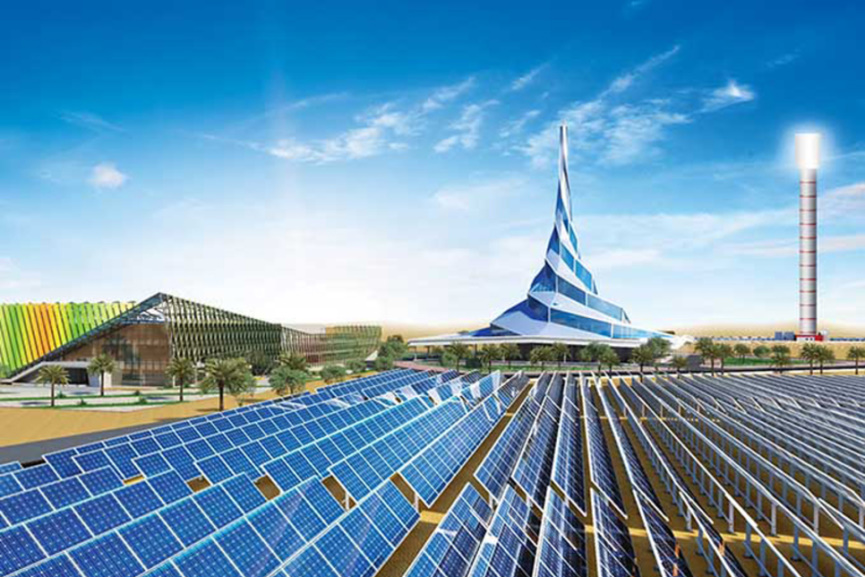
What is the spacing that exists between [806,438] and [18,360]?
91.5 meters

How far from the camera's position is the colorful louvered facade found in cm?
7794

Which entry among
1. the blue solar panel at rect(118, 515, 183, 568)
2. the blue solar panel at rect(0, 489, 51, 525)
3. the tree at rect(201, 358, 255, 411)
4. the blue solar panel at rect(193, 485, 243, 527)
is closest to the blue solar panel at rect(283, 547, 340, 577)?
the blue solar panel at rect(118, 515, 183, 568)

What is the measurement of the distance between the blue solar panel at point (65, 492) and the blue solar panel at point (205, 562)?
6.49 metres

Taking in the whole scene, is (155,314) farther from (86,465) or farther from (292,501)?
(292,501)

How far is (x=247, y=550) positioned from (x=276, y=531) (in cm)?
112

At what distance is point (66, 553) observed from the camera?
9703 mm

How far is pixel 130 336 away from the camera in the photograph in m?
73.2

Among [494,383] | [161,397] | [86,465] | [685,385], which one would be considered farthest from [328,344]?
[86,465]

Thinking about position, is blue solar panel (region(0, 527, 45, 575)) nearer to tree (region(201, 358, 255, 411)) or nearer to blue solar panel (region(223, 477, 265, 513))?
blue solar panel (region(223, 477, 265, 513))

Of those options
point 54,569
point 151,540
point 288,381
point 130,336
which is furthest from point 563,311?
point 54,569

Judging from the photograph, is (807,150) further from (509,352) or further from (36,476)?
(36,476)

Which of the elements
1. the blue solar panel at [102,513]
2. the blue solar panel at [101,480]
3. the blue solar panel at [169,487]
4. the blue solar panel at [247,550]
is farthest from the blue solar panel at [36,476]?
the blue solar panel at [247,550]

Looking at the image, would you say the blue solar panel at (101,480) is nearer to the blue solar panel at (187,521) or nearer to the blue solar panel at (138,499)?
the blue solar panel at (138,499)

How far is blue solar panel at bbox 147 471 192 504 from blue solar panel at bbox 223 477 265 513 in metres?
1.95
